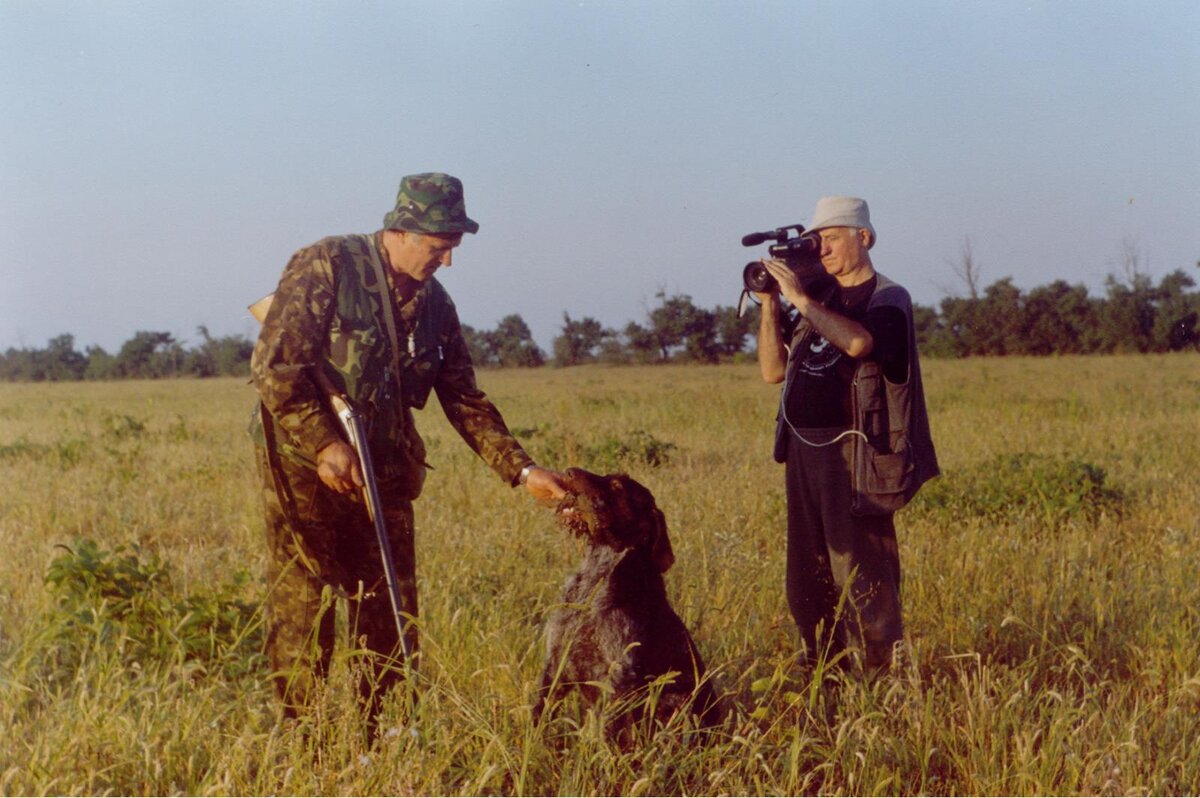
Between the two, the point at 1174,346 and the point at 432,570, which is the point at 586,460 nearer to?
the point at 432,570

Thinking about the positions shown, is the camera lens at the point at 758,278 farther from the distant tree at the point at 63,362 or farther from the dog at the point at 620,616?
the distant tree at the point at 63,362

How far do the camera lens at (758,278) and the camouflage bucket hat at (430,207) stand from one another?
1.29 m

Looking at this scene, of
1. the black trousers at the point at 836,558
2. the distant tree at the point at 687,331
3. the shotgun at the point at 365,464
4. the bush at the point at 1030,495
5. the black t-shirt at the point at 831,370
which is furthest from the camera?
the distant tree at the point at 687,331

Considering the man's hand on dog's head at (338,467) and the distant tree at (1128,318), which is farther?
the distant tree at (1128,318)

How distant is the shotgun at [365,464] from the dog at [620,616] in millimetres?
541

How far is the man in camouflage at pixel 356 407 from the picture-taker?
11.3ft

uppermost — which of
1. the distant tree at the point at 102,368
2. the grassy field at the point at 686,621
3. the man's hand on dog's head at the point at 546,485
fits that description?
the distant tree at the point at 102,368

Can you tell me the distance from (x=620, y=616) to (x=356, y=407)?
117cm

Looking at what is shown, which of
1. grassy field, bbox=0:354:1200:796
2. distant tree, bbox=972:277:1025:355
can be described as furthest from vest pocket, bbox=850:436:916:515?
distant tree, bbox=972:277:1025:355

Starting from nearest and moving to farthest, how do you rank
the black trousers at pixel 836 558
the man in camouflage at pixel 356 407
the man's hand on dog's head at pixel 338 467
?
the man's hand on dog's head at pixel 338 467 → the man in camouflage at pixel 356 407 → the black trousers at pixel 836 558

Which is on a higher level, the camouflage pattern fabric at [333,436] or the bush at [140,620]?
the camouflage pattern fabric at [333,436]

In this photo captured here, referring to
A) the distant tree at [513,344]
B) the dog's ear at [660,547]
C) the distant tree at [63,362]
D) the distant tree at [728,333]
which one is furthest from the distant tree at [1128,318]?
the distant tree at [63,362]

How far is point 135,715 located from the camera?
3545mm

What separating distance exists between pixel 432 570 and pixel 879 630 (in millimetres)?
2524
